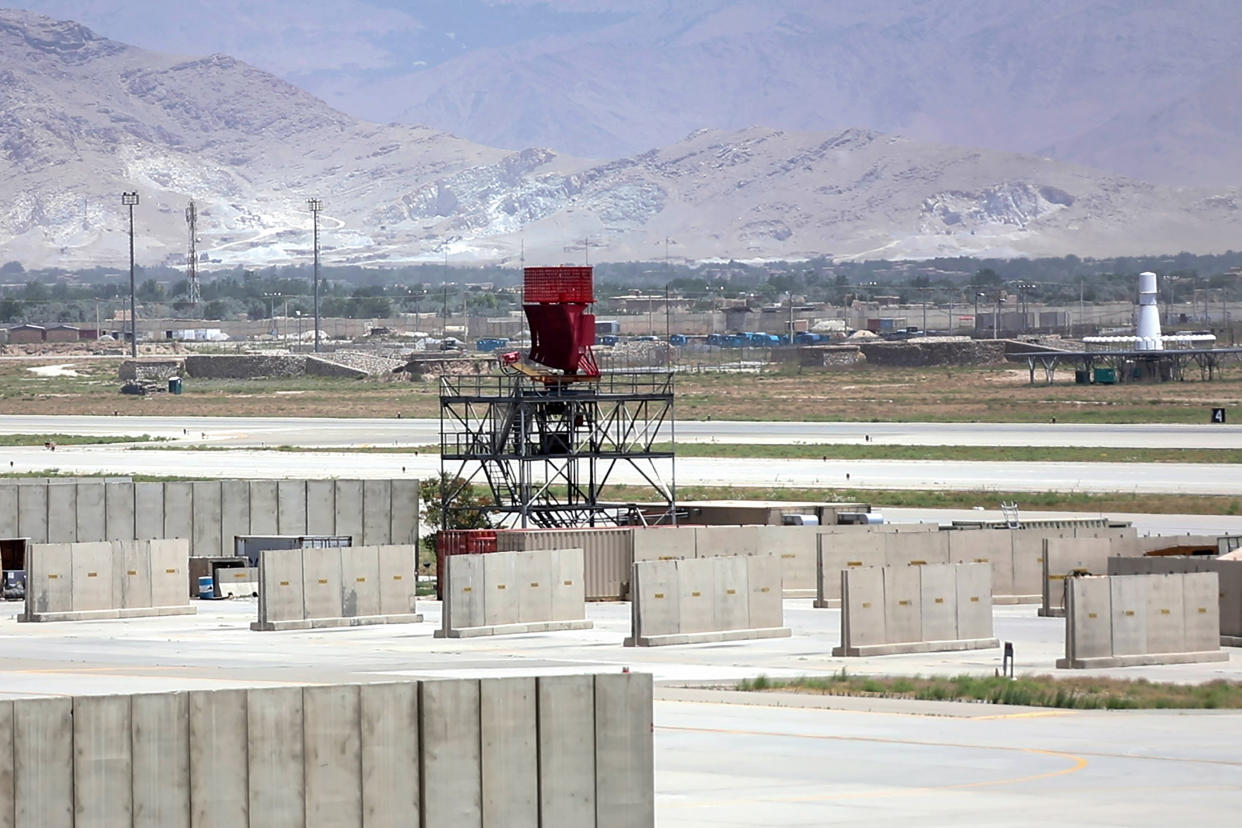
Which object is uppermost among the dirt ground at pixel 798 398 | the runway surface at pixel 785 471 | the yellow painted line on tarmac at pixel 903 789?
the dirt ground at pixel 798 398

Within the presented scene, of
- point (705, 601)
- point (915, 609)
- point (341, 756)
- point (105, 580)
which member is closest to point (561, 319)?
point (105, 580)

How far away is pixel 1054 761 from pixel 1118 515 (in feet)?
145

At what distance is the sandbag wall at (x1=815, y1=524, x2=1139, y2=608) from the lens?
166ft

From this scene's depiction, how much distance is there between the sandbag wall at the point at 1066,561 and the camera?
48938 millimetres

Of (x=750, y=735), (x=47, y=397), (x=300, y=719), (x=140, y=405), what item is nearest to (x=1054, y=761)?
(x=750, y=735)

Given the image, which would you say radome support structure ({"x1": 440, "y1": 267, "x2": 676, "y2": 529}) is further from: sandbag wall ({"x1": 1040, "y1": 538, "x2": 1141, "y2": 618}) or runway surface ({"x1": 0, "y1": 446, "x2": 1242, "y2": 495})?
runway surface ({"x1": 0, "y1": 446, "x2": 1242, "y2": 495})

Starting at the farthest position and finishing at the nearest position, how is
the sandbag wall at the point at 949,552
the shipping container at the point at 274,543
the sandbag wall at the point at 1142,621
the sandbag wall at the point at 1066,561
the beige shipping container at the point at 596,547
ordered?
the shipping container at the point at 274,543 → the beige shipping container at the point at 596,547 → the sandbag wall at the point at 949,552 → the sandbag wall at the point at 1066,561 → the sandbag wall at the point at 1142,621

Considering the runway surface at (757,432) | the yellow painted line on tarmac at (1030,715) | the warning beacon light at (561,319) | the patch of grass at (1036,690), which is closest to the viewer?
the yellow painted line on tarmac at (1030,715)

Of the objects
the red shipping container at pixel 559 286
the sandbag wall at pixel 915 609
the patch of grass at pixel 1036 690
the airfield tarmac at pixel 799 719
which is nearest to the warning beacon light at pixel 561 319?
the red shipping container at pixel 559 286

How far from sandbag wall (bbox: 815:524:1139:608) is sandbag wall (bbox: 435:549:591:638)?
6.78m

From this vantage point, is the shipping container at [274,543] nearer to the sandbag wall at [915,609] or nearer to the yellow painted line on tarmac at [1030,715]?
the sandbag wall at [915,609]

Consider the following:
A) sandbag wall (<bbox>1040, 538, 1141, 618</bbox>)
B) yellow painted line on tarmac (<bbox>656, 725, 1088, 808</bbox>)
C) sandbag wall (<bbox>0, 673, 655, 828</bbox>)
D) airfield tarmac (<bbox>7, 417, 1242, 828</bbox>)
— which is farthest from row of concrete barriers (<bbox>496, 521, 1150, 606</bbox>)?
sandbag wall (<bbox>0, 673, 655, 828</bbox>)

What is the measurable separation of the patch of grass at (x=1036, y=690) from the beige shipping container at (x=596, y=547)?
16.0 meters

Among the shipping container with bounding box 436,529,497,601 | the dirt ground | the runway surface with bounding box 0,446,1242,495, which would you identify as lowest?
the shipping container with bounding box 436,529,497,601
